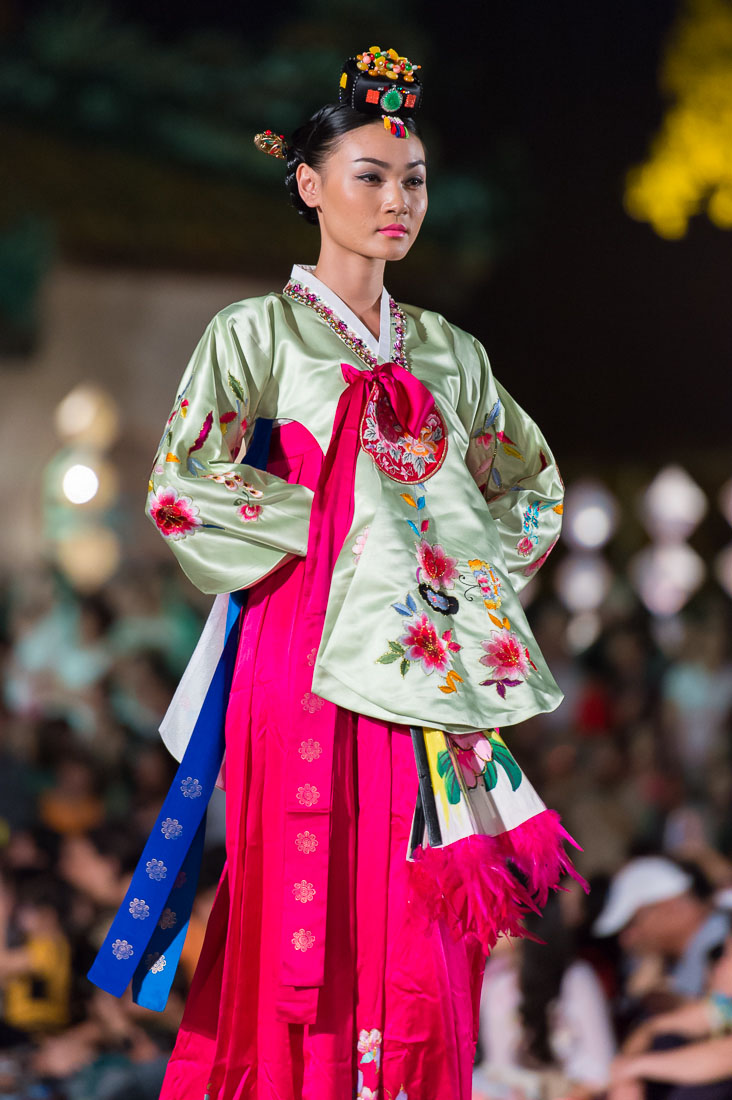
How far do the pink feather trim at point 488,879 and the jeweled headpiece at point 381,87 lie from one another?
82 cm

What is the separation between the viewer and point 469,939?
5.06 ft

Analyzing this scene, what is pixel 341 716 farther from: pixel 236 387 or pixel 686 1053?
pixel 686 1053

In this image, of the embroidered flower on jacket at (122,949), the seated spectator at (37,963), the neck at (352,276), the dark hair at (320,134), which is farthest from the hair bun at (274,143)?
the seated spectator at (37,963)

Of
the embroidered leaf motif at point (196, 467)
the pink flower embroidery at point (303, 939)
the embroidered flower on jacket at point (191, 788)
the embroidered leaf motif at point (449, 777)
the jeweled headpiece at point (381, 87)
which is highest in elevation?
the jeweled headpiece at point (381, 87)

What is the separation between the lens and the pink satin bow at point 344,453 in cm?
154

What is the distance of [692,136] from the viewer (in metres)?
6.20

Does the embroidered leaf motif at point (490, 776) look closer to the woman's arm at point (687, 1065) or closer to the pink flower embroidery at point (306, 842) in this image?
the pink flower embroidery at point (306, 842)

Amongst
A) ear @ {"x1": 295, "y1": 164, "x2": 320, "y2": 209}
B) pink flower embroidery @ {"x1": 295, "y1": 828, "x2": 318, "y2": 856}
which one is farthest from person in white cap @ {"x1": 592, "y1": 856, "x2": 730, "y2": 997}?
ear @ {"x1": 295, "y1": 164, "x2": 320, "y2": 209}

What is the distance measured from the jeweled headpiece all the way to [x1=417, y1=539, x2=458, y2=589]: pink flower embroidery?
1.60 ft

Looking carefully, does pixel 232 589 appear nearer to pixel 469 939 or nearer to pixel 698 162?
pixel 469 939

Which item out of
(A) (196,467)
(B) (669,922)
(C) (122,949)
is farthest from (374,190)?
(B) (669,922)

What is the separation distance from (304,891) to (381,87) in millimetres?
924

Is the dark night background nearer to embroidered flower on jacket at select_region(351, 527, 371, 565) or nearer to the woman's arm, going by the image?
the woman's arm

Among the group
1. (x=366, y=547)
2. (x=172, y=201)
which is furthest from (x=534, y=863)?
(x=172, y=201)
